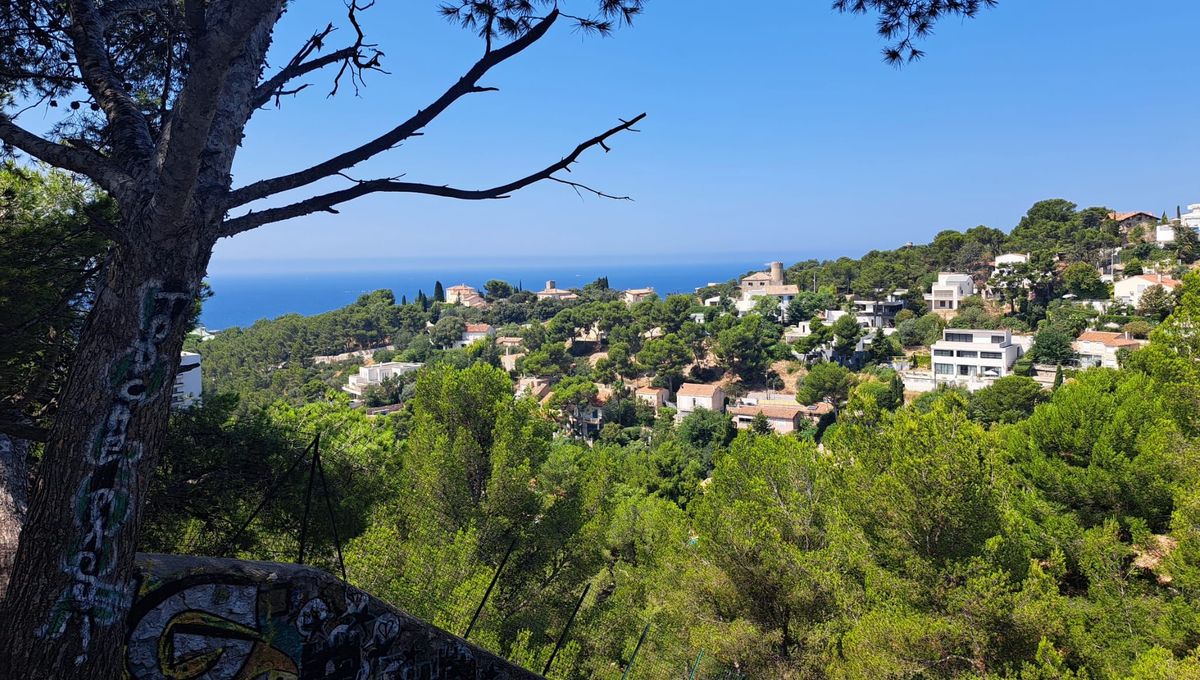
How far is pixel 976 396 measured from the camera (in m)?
22.7

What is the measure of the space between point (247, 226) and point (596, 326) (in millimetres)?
43211

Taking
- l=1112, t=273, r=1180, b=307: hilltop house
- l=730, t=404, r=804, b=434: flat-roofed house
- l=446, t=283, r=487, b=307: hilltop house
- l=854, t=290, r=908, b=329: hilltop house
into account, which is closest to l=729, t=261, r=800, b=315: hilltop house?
l=854, t=290, r=908, b=329: hilltop house

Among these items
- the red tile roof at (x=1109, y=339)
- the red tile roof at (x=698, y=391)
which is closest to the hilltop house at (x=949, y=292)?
the red tile roof at (x=1109, y=339)

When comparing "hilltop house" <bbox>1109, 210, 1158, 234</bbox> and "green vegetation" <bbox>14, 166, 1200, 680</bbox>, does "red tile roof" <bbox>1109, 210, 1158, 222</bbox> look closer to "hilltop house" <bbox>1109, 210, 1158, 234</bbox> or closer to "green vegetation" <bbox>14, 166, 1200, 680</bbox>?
"hilltop house" <bbox>1109, 210, 1158, 234</bbox>

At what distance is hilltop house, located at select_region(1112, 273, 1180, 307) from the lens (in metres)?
29.1

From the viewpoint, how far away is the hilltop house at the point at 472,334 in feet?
160

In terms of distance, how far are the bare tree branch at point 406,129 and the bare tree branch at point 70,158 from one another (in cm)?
31

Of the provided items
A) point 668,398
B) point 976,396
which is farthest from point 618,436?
point 976,396

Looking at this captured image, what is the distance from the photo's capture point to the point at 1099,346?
2528 centimetres

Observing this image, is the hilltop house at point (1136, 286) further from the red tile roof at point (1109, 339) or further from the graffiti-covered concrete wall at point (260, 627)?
the graffiti-covered concrete wall at point (260, 627)

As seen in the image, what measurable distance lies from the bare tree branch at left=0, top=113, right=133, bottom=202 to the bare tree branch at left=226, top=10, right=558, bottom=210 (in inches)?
12.3

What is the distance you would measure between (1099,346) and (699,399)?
55.4ft

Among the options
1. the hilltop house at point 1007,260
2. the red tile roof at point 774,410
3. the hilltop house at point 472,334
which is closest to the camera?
the red tile roof at point 774,410

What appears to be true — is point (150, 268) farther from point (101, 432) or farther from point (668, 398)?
point (668, 398)
